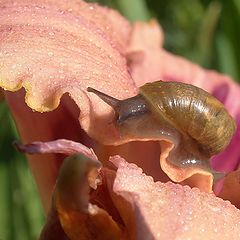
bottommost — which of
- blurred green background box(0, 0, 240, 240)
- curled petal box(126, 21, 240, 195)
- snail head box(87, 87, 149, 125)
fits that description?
blurred green background box(0, 0, 240, 240)

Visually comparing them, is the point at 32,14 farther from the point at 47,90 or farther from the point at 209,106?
the point at 209,106

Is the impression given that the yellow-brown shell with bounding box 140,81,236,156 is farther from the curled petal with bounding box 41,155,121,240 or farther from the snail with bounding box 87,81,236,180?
the curled petal with bounding box 41,155,121,240

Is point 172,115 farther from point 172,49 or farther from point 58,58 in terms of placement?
point 172,49

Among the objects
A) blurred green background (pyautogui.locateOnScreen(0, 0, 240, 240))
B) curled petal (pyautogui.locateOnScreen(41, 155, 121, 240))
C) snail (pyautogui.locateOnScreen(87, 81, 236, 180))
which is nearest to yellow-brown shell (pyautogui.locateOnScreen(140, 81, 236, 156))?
snail (pyautogui.locateOnScreen(87, 81, 236, 180))

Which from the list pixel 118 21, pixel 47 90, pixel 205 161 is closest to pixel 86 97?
pixel 47 90

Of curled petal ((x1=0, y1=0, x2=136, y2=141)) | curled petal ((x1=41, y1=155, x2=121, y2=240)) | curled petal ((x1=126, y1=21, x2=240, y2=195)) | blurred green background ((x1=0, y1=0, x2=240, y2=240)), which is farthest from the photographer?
blurred green background ((x1=0, y1=0, x2=240, y2=240))

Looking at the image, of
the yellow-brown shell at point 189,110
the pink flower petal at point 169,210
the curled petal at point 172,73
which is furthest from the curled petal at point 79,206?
the curled petal at point 172,73

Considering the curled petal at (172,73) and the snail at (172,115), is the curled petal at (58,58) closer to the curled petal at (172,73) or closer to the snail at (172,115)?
the snail at (172,115)
